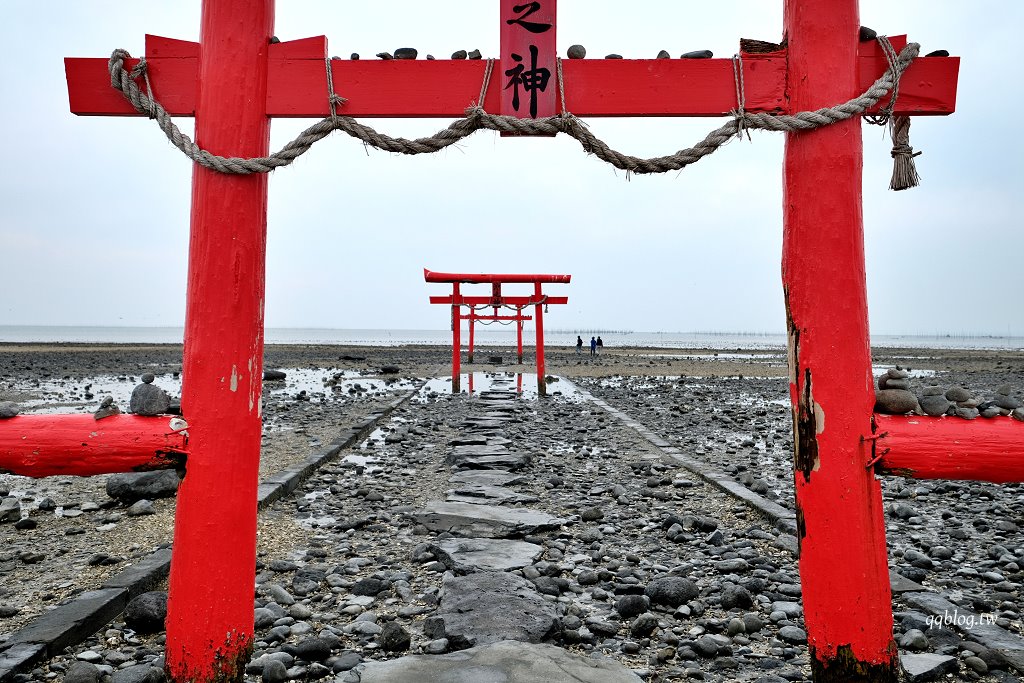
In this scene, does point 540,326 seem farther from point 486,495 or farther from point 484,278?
point 486,495

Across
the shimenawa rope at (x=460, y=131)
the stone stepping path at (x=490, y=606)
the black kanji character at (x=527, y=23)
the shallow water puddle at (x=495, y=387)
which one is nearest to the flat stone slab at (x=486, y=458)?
the stone stepping path at (x=490, y=606)

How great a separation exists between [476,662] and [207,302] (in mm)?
1791

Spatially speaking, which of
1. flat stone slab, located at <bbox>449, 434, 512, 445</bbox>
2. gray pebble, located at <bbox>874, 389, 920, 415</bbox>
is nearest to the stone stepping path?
gray pebble, located at <bbox>874, 389, 920, 415</bbox>

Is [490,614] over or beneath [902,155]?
beneath

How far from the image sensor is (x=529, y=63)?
2.43 metres

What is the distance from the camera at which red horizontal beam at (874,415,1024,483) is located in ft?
7.38

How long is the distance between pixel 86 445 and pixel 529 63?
2.21m

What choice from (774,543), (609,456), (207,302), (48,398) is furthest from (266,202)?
(48,398)

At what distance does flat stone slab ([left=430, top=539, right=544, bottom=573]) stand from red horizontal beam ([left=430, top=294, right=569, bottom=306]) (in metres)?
10.2

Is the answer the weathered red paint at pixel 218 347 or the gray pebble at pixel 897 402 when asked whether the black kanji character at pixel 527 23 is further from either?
the gray pebble at pixel 897 402

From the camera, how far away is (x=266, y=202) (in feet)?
8.38

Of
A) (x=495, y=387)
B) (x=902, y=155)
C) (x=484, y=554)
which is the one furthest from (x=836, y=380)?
(x=495, y=387)

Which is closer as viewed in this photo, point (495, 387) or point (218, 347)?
point (218, 347)

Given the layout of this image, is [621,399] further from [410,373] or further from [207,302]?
[207,302]
